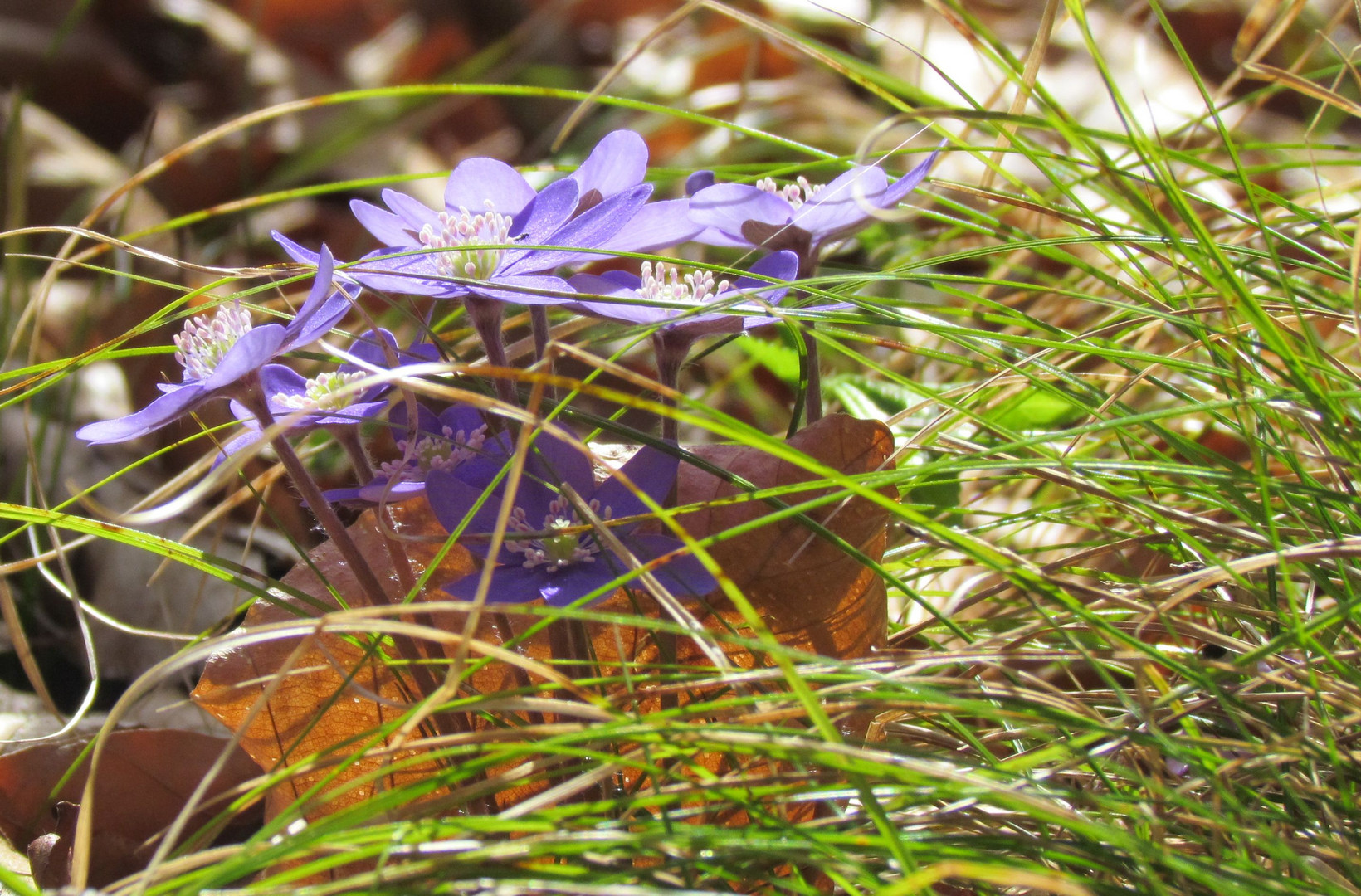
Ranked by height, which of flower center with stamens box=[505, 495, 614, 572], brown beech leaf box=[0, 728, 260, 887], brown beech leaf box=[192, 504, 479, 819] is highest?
flower center with stamens box=[505, 495, 614, 572]

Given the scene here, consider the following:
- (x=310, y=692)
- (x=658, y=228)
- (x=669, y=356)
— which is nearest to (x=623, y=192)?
(x=658, y=228)

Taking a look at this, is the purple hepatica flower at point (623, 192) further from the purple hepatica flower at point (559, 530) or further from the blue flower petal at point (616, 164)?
the purple hepatica flower at point (559, 530)

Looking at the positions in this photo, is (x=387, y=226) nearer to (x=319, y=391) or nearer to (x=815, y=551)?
(x=319, y=391)

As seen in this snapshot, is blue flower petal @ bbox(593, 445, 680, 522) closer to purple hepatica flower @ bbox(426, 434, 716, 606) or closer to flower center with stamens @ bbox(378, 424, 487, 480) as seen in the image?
purple hepatica flower @ bbox(426, 434, 716, 606)

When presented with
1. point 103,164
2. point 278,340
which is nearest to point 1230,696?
point 278,340

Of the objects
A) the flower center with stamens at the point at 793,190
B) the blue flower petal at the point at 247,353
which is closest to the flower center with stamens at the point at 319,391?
the blue flower petal at the point at 247,353

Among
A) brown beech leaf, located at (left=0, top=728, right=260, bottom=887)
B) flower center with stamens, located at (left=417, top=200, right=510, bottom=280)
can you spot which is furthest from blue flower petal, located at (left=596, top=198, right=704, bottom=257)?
brown beech leaf, located at (left=0, top=728, right=260, bottom=887)

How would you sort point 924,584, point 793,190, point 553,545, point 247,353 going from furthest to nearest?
point 924,584
point 793,190
point 553,545
point 247,353
